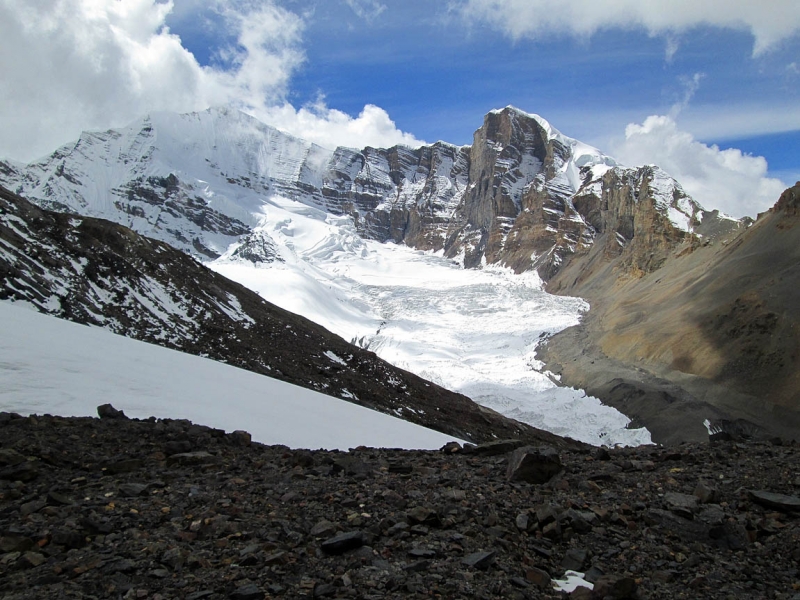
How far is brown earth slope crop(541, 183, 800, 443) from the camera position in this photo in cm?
4919

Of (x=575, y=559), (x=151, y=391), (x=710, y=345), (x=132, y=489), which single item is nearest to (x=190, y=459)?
(x=132, y=489)

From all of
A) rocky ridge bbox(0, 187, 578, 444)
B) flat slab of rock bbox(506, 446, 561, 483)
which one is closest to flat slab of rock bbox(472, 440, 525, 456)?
flat slab of rock bbox(506, 446, 561, 483)

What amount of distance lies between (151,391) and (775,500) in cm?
1150

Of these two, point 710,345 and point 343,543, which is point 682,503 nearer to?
point 343,543

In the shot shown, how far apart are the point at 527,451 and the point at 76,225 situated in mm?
32995

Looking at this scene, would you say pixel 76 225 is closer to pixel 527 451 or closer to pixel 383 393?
pixel 383 393

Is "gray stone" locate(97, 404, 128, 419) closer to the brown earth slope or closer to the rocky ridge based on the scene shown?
the rocky ridge

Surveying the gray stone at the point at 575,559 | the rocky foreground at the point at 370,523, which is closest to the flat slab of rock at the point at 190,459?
the rocky foreground at the point at 370,523

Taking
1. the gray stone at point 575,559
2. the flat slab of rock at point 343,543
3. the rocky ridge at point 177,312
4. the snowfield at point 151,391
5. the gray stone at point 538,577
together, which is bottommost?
the flat slab of rock at point 343,543

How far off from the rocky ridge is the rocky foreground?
64.0 ft

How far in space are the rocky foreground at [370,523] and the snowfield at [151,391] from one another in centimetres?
218

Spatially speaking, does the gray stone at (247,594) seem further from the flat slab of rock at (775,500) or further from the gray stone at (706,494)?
the flat slab of rock at (775,500)

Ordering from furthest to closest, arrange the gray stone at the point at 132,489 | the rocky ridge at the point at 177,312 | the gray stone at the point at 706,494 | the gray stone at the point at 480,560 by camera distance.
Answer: the rocky ridge at the point at 177,312 < the gray stone at the point at 706,494 < the gray stone at the point at 132,489 < the gray stone at the point at 480,560

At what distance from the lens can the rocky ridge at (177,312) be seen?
27.0m
